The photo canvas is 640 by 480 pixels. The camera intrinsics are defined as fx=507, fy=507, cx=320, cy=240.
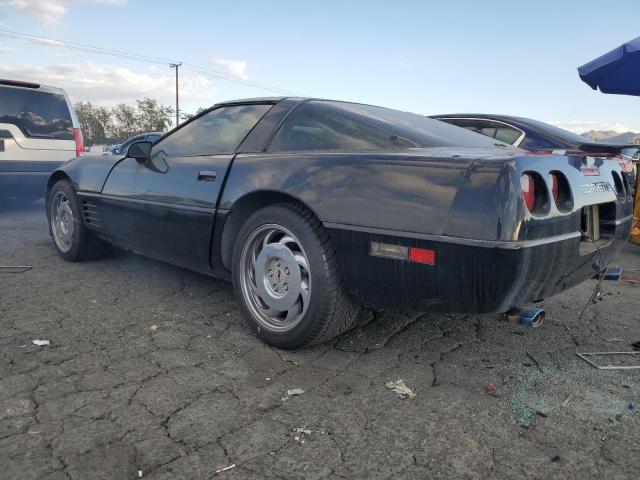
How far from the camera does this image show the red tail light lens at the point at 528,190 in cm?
197

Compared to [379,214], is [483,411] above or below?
below

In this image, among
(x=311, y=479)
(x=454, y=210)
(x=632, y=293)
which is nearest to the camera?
(x=311, y=479)

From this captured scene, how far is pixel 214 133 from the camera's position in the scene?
129 inches

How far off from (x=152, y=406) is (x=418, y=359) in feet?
4.17

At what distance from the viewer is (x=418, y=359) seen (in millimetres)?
2533

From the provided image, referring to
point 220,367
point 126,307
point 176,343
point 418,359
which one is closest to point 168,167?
point 126,307

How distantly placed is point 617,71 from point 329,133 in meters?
5.44

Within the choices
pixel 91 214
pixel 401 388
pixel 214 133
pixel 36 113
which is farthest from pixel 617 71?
pixel 36 113

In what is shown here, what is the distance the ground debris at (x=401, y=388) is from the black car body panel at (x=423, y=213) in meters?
0.35

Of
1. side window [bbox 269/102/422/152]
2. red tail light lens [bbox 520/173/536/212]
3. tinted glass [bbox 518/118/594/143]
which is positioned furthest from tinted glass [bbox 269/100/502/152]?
tinted glass [bbox 518/118/594/143]

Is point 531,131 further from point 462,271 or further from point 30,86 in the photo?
point 30,86

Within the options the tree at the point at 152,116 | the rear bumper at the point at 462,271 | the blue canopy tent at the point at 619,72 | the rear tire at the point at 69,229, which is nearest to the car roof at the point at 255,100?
the rear bumper at the point at 462,271

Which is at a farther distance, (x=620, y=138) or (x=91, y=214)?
(x=620, y=138)

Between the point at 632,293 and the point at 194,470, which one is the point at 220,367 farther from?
the point at 632,293
